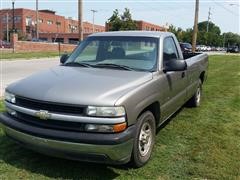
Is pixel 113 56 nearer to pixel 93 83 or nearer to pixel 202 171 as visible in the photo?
pixel 93 83

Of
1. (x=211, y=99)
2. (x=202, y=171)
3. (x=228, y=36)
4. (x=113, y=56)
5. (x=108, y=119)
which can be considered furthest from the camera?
(x=228, y=36)

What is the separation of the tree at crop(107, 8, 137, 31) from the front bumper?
4773 centimetres

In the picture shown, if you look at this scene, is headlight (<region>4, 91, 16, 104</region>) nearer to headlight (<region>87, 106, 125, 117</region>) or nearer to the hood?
the hood

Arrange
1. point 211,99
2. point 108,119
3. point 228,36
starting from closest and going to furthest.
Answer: point 108,119 → point 211,99 → point 228,36

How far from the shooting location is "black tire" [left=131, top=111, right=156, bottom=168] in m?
4.09

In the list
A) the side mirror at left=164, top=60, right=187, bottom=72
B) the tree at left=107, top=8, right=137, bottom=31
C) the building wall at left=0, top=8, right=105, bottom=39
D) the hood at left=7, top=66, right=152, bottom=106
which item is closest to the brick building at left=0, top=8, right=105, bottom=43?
the building wall at left=0, top=8, right=105, bottom=39

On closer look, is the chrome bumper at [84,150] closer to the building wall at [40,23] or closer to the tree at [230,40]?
the building wall at [40,23]

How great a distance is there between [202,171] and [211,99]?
5.01 metres

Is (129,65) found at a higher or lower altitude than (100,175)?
higher

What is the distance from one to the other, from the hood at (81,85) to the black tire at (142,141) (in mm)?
436

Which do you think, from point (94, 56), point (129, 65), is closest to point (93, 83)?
point (129, 65)

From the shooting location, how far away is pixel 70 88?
396 centimetres

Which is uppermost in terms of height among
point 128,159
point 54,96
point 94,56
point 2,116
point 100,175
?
point 94,56

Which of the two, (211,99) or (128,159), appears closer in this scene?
(128,159)
